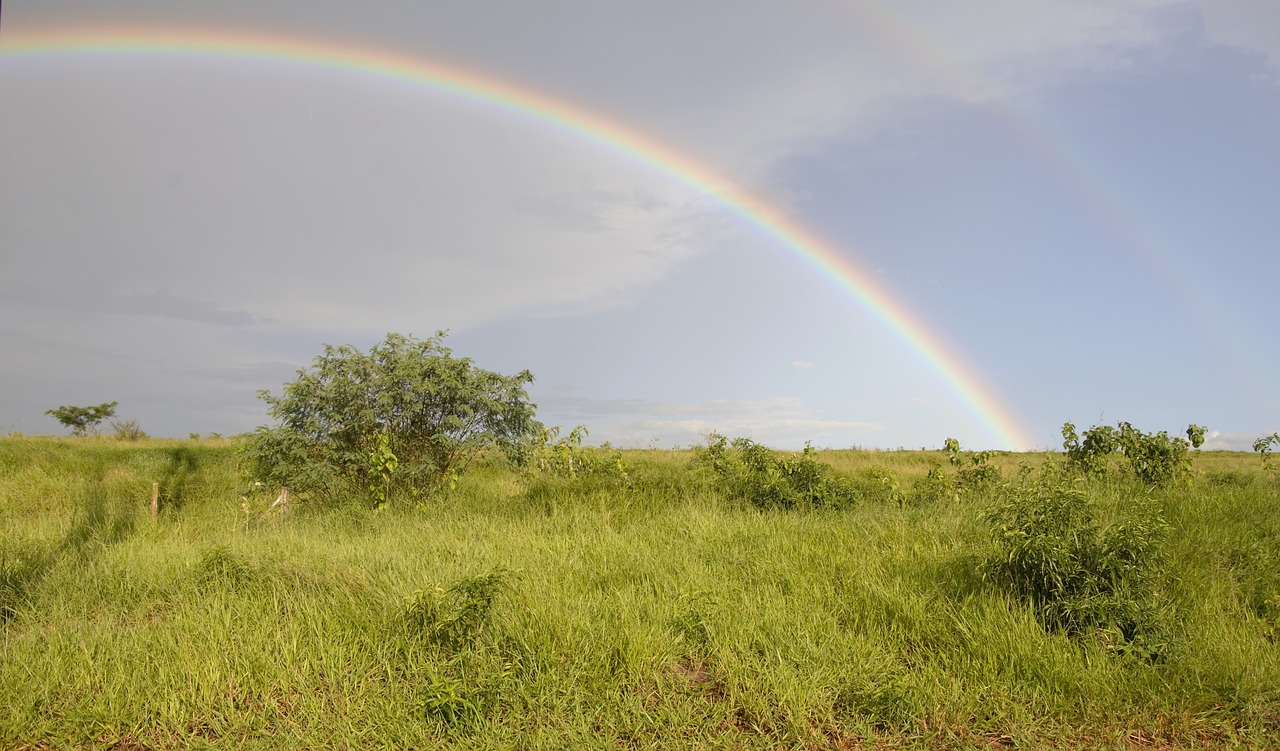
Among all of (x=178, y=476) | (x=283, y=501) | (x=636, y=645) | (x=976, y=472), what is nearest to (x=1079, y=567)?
(x=636, y=645)

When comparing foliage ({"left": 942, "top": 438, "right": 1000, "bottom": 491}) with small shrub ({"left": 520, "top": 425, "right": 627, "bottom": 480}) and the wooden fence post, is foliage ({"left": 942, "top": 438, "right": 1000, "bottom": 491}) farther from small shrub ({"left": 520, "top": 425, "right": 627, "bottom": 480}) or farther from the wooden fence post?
the wooden fence post

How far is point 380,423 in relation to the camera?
1204cm

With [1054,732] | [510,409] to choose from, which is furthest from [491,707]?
[510,409]

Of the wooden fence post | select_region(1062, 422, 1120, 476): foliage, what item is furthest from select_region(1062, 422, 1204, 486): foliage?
the wooden fence post

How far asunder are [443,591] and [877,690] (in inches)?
123

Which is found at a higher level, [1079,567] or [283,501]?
[1079,567]

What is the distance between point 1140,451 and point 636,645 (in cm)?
928

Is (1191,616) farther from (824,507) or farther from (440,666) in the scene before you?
(440,666)

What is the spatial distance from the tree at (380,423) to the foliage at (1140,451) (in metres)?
9.08

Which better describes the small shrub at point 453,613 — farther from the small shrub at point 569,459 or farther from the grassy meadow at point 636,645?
the small shrub at point 569,459

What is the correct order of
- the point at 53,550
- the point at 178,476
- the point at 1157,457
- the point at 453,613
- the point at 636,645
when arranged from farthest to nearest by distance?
the point at 178,476 → the point at 1157,457 → the point at 53,550 → the point at 453,613 → the point at 636,645

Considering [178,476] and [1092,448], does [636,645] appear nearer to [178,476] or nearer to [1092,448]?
[1092,448]

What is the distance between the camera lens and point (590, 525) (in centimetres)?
874

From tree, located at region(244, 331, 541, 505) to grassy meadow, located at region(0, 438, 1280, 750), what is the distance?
369 cm
